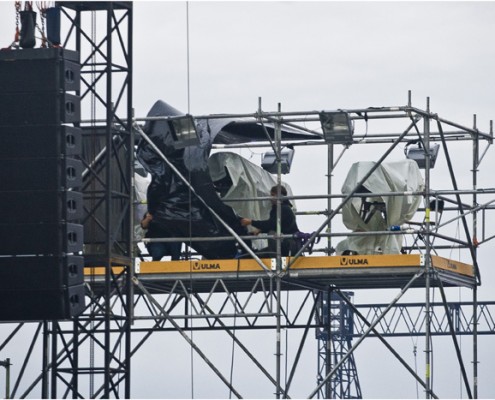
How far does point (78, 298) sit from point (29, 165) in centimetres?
201

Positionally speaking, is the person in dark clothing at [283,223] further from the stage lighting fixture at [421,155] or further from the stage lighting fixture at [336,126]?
the stage lighting fixture at [421,155]

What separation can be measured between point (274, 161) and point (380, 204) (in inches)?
108


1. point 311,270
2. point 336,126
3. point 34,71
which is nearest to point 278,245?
point 311,270

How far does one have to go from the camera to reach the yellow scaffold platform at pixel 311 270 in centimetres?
3334

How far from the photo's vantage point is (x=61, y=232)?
2838 cm

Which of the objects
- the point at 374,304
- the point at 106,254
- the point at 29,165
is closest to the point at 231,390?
the point at 106,254

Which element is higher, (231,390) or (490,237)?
(490,237)

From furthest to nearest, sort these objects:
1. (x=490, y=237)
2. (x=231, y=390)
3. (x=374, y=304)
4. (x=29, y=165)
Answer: (x=374, y=304)
(x=490, y=237)
(x=231, y=390)
(x=29, y=165)

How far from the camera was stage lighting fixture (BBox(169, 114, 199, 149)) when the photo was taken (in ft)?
111

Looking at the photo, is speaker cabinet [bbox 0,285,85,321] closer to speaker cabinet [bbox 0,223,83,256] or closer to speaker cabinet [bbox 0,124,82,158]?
speaker cabinet [bbox 0,223,83,256]

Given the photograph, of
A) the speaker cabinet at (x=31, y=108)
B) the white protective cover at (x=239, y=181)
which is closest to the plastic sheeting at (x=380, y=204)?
the white protective cover at (x=239, y=181)

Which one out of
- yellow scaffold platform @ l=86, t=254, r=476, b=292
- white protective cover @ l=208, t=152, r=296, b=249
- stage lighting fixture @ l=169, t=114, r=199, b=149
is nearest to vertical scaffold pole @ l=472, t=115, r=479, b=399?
yellow scaffold platform @ l=86, t=254, r=476, b=292

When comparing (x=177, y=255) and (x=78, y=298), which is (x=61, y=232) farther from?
(x=177, y=255)

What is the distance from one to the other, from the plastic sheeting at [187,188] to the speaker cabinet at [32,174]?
231 inches
